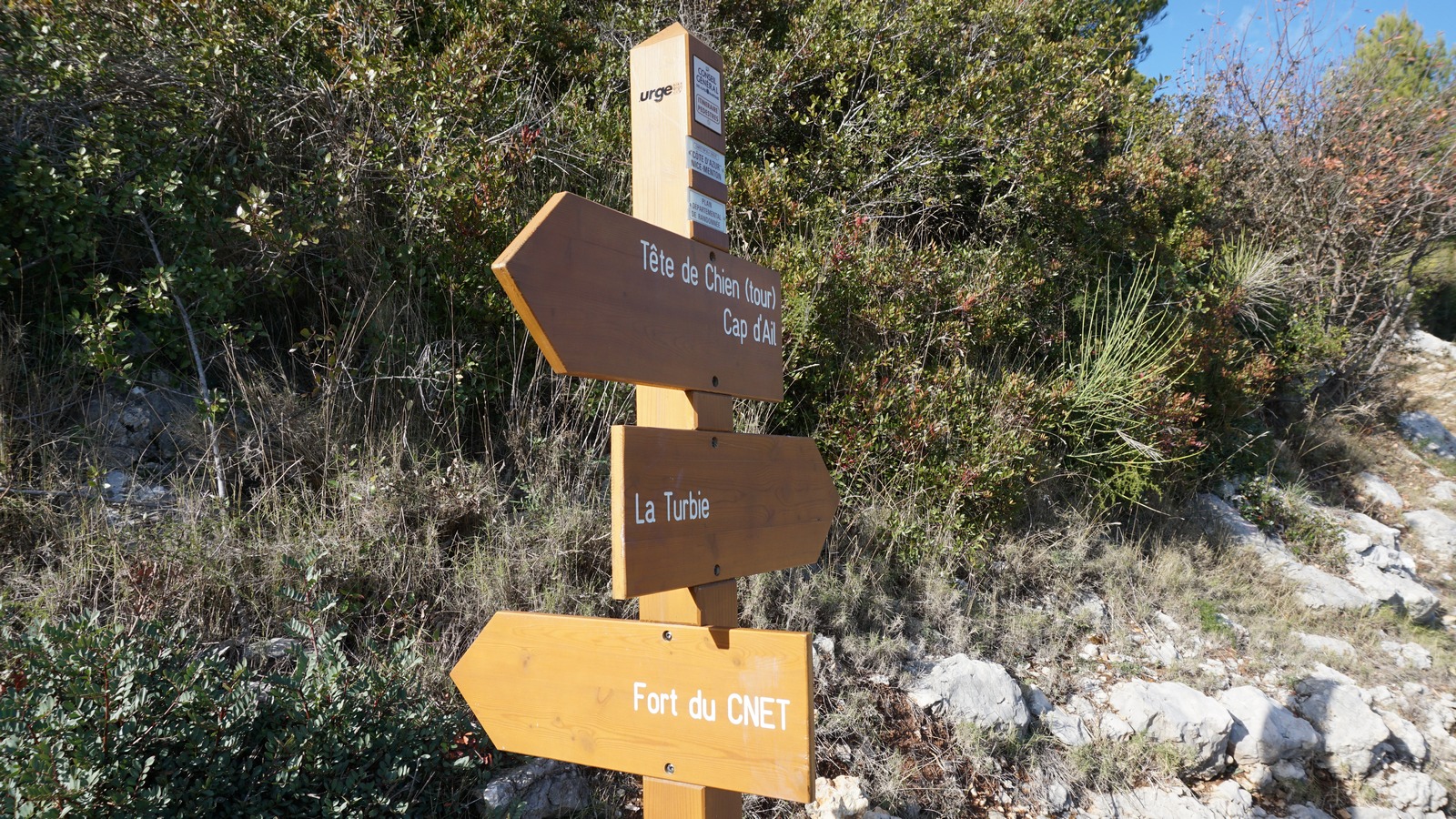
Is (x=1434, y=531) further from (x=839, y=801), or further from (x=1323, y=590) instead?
(x=839, y=801)

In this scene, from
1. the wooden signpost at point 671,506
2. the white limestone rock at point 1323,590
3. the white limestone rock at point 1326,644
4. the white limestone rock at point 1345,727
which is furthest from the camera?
the white limestone rock at point 1323,590

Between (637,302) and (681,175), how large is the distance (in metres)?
0.46

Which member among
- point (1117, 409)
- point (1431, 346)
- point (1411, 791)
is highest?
point (1431, 346)

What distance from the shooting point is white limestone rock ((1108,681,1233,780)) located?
154 inches

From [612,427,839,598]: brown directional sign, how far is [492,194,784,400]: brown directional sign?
0.15 meters

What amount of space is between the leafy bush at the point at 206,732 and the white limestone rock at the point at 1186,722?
3.10 metres

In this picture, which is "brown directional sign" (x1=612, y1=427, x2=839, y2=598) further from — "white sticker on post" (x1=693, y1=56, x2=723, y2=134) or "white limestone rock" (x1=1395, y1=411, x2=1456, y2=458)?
"white limestone rock" (x1=1395, y1=411, x2=1456, y2=458)

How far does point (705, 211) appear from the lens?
6.68 feet

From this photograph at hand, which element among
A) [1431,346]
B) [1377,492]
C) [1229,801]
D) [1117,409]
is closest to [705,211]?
[1229,801]

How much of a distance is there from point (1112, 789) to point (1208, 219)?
280 inches

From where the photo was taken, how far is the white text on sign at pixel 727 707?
1.61m

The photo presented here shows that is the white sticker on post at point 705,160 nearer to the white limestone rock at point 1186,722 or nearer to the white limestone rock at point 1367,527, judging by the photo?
the white limestone rock at point 1186,722

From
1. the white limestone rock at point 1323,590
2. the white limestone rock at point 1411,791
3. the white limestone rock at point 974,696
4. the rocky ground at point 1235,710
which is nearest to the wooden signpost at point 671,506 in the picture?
the rocky ground at point 1235,710

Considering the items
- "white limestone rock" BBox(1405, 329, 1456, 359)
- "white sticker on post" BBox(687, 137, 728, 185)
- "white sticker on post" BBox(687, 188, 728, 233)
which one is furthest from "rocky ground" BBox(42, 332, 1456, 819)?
"white limestone rock" BBox(1405, 329, 1456, 359)
